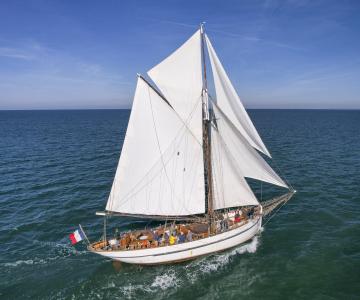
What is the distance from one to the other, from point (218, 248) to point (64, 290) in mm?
13457

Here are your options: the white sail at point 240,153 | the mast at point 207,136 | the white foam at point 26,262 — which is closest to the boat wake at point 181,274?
the mast at point 207,136

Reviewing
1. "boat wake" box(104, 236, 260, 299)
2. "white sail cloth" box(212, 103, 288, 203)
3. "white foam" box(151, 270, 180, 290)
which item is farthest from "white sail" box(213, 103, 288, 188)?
"white foam" box(151, 270, 180, 290)

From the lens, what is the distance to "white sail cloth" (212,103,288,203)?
2698 cm

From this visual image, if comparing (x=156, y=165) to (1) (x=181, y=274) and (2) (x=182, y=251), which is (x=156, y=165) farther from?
(1) (x=181, y=274)

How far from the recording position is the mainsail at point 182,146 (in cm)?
2512

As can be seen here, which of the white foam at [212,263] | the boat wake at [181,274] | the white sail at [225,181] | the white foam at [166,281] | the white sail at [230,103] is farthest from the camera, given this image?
the white sail at [225,181]

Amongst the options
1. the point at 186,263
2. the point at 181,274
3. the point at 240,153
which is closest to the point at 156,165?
the point at 240,153

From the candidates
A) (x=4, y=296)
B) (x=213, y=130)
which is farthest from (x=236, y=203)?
(x=4, y=296)

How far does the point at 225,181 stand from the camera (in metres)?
28.8

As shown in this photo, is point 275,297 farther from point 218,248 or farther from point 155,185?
point 155,185

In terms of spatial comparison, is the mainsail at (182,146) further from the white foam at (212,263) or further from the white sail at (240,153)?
the white foam at (212,263)

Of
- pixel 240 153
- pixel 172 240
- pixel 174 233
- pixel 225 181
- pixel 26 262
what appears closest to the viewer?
pixel 172 240

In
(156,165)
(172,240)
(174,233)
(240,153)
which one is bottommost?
(174,233)

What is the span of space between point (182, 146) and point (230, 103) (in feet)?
19.4
